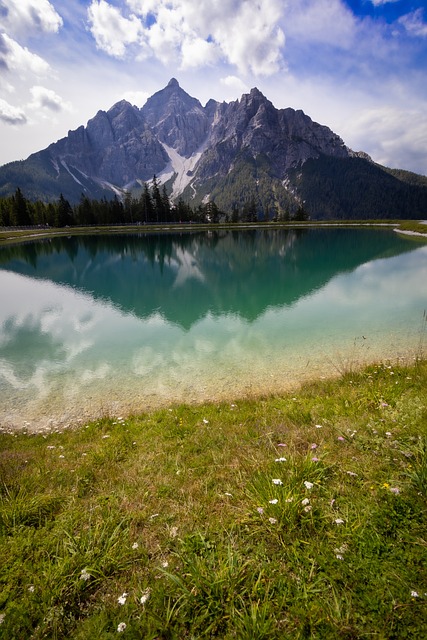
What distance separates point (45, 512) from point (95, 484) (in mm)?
1105

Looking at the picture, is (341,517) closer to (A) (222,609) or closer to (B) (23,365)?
(A) (222,609)

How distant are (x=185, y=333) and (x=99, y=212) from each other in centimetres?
17042

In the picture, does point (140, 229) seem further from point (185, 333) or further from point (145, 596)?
point (145, 596)

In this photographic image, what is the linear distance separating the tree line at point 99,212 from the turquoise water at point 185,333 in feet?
389

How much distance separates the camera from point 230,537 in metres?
4.33

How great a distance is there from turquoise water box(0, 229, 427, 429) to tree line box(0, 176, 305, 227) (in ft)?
389

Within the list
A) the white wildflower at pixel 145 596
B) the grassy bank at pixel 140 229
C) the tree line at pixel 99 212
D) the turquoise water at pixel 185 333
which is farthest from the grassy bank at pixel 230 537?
the tree line at pixel 99 212

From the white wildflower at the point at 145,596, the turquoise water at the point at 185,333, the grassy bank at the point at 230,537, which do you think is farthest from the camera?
the turquoise water at the point at 185,333

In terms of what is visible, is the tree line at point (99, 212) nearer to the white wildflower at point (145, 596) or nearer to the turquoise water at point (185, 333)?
the turquoise water at point (185, 333)

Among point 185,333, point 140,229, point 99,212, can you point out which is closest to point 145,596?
point 185,333

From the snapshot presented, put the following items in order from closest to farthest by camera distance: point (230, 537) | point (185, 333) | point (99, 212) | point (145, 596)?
point (145, 596) → point (230, 537) → point (185, 333) → point (99, 212)

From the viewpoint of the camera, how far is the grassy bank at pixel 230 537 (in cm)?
330

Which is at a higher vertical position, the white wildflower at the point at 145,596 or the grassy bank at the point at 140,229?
the grassy bank at the point at 140,229

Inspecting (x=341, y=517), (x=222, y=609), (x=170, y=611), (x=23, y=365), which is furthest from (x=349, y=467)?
(x=23, y=365)
